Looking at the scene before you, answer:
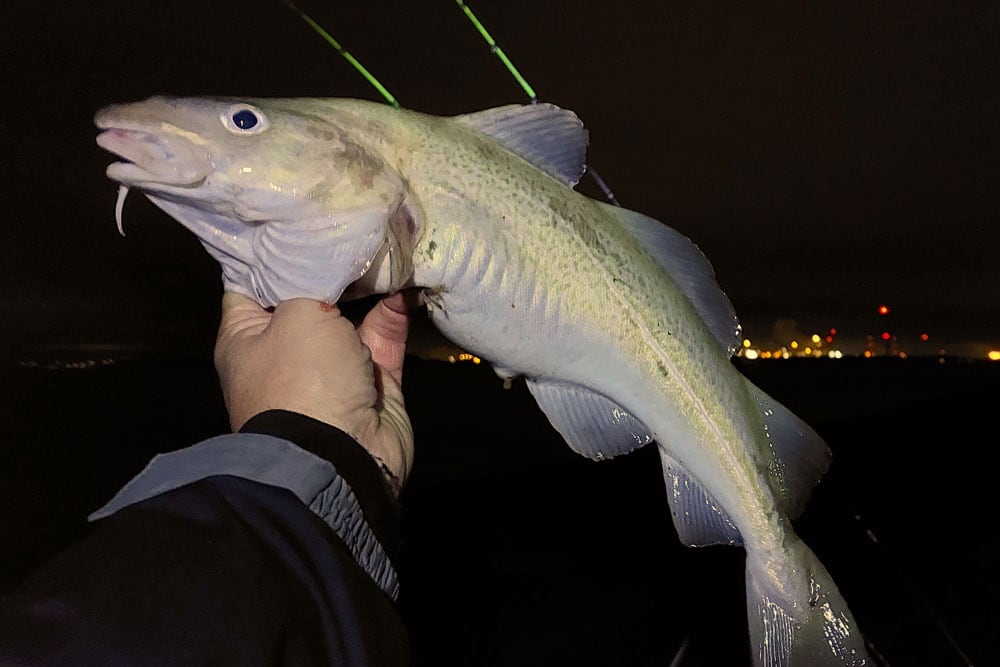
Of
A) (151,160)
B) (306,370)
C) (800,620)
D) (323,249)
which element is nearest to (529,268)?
(323,249)

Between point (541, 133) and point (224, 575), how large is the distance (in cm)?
207

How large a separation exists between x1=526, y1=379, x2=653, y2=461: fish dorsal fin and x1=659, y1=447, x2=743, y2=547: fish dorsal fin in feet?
0.63

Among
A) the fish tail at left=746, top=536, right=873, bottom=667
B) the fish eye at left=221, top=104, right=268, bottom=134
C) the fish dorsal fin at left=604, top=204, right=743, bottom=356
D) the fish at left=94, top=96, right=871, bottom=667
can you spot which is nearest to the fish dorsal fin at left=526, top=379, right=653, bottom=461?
the fish at left=94, top=96, right=871, bottom=667

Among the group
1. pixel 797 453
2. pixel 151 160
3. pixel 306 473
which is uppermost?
pixel 151 160

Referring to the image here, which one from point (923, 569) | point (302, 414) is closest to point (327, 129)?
point (302, 414)

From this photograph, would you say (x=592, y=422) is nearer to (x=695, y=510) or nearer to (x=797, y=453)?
(x=695, y=510)

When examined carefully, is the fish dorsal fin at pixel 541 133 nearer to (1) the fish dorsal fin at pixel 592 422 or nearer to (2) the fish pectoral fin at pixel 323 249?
(2) the fish pectoral fin at pixel 323 249

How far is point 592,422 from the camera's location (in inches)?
114

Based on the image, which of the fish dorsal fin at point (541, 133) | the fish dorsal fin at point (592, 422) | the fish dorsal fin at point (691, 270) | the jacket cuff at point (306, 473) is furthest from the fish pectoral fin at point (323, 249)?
the fish dorsal fin at point (691, 270)

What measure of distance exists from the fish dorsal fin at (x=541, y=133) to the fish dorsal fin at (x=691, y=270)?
306mm

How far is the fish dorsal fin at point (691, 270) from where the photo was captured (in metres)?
2.88

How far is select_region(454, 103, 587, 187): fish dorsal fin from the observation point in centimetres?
263

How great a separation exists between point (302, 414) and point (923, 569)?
7.87m

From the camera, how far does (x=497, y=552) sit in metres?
8.77
